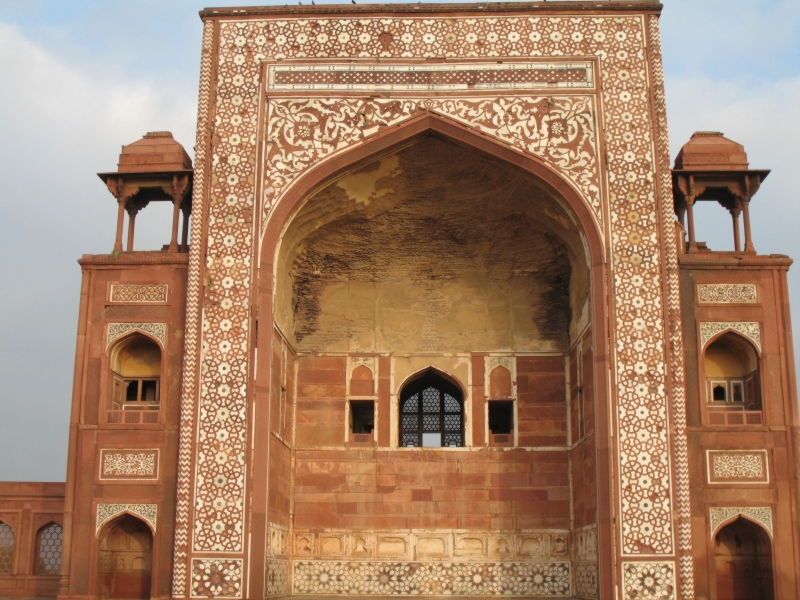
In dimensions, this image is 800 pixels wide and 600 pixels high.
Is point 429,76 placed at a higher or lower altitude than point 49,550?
higher

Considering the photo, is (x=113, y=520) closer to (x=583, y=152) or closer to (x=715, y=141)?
(x=583, y=152)

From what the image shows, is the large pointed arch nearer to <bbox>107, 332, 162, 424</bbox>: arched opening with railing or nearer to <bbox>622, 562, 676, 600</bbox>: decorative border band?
<bbox>107, 332, 162, 424</bbox>: arched opening with railing

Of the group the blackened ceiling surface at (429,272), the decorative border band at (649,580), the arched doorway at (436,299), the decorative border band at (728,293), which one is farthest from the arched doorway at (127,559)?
the decorative border band at (728,293)

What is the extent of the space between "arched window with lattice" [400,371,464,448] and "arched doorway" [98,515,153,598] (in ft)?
14.6

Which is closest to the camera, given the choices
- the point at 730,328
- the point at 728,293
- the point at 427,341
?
the point at 730,328

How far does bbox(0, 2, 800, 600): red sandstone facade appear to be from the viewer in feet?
42.2

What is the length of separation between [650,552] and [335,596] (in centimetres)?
465

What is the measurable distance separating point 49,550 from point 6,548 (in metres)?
0.62

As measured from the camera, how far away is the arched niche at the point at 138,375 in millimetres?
14109

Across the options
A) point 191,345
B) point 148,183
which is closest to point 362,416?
point 191,345

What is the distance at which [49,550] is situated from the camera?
1446cm

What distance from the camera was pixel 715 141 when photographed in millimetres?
14617

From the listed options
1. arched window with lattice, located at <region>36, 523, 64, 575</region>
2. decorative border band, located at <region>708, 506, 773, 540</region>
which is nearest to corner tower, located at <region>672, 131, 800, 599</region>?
decorative border band, located at <region>708, 506, 773, 540</region>

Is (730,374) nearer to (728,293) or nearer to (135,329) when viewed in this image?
(728,293)
